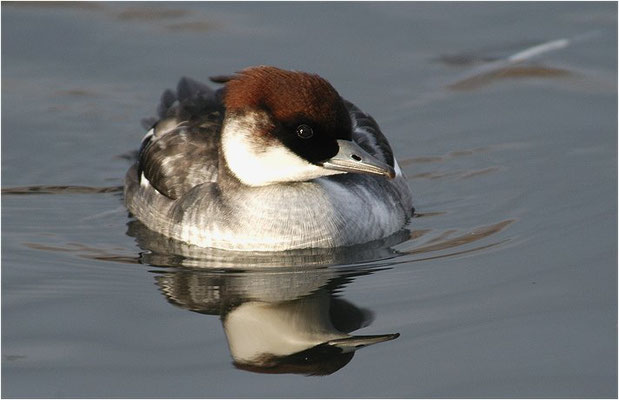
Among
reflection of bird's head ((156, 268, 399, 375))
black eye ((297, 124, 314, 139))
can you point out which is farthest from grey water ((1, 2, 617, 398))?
black eye ((297, 124, 314, 139))

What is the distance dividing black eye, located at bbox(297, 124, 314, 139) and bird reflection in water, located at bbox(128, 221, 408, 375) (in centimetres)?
136

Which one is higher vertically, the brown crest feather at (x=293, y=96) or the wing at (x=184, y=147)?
the brown crest feather at (x=293, y=96)

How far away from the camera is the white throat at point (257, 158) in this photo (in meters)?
12.5

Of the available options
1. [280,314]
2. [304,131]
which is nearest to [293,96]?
[304,131]

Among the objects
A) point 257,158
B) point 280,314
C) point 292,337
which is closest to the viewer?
point 292,337

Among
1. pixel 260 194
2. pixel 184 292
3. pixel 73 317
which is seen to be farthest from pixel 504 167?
pixel 73 317

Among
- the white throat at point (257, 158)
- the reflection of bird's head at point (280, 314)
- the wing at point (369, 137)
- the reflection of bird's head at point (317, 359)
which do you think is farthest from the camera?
the wing at point (369, 137)

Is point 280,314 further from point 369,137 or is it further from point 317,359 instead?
point 369,137

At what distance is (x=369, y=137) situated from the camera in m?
14.1

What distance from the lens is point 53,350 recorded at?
436 inches

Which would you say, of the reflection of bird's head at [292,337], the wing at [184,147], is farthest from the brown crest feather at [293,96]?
the reflection of bird's head at [292,337]

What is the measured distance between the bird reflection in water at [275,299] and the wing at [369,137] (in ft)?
3.07

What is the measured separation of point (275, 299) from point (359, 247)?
1.48 meters

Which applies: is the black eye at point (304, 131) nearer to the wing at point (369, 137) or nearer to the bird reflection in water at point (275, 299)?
the bird reflection in water at point (275, 299)
